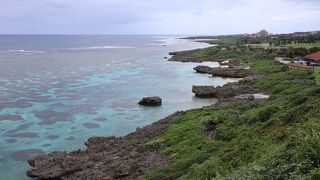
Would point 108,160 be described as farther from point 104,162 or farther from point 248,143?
point 248,143

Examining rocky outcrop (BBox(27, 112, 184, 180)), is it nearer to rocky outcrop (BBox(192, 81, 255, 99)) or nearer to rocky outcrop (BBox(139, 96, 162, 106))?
rocky outcrop (BBox(139, 96, 162, 106))

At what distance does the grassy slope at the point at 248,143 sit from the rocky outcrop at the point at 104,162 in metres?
1.42

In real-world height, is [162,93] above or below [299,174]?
below

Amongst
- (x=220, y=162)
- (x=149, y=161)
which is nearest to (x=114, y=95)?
(x=149, y=161)

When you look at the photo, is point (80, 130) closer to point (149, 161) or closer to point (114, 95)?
point (149, 161)

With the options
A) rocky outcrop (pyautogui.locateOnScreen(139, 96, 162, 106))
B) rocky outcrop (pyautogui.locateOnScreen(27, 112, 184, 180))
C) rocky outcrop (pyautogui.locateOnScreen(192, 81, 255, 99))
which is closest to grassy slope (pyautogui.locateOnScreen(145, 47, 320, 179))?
rocky outcrop (pyautogui.locateOnScreen(27, 112, 184, 180))

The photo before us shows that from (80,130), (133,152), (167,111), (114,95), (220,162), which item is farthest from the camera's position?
(114,95)

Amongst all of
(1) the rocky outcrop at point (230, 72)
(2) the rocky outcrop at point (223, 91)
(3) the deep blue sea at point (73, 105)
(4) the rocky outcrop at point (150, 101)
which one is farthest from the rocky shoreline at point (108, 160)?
(1) the rocky outcrop at point (230, 72)

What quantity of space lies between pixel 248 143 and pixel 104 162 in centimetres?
1126

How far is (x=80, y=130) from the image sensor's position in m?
40.9

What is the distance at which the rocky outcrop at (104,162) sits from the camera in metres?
26.3

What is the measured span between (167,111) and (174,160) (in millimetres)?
22682

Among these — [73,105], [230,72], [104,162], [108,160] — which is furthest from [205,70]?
[104,162]

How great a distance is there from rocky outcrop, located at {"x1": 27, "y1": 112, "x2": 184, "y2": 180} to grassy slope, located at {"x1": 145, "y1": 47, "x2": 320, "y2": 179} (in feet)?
4.67
